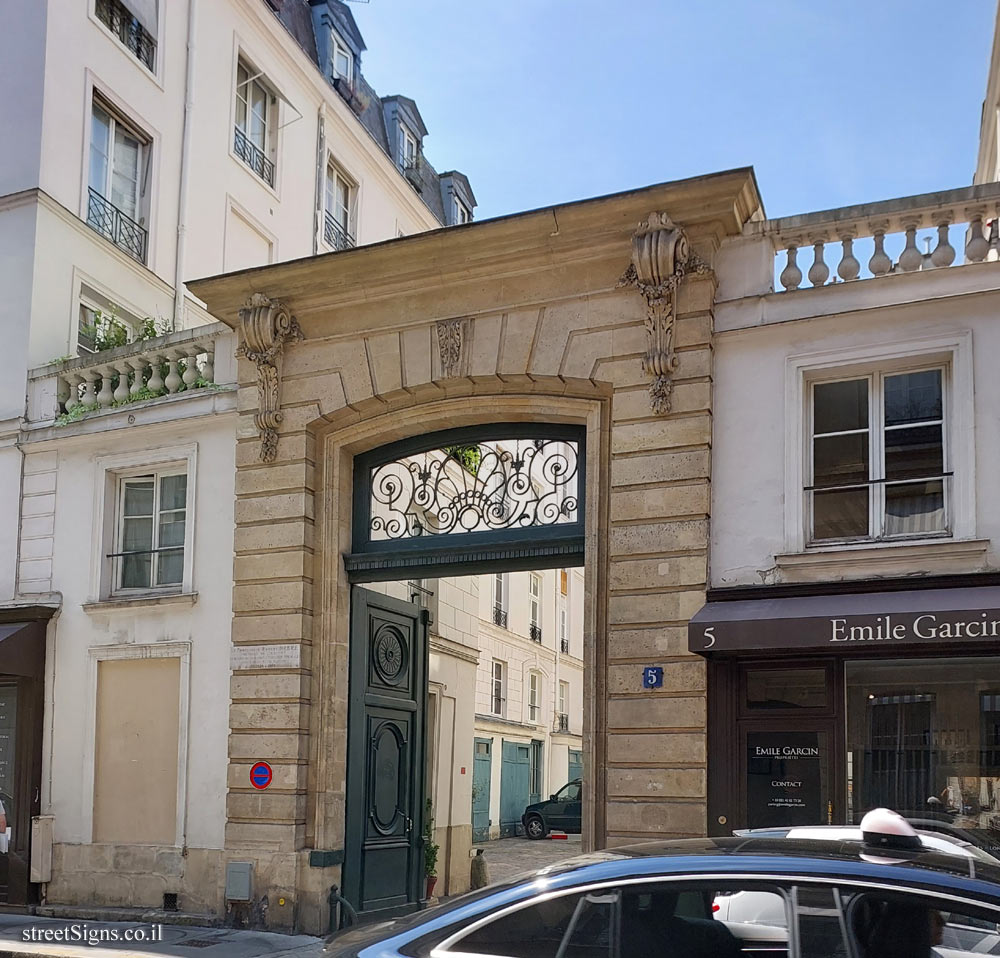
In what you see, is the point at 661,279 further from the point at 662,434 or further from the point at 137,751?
the point at 137,751

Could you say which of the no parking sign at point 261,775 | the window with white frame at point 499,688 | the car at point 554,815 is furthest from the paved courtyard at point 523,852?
the no parking sign at point 261,775

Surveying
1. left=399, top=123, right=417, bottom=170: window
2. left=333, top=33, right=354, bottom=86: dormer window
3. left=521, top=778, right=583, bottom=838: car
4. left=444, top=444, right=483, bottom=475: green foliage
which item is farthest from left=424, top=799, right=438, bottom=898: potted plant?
left=399, top=123, right=417, bottom=170: window

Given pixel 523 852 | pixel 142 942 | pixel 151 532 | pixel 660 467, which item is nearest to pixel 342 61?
pixel 151 532

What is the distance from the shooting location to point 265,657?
12234 mm

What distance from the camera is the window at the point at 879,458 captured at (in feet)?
32.2

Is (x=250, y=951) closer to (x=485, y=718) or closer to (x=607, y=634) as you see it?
(x=607, y=634)

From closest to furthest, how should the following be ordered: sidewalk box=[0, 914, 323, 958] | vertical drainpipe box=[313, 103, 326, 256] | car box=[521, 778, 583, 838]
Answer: sidewalk box=[0, 914, 323, 958] < vertical drainpipe box=[313, 103, 326, 256] < car box=[521, 778, 583, 838]

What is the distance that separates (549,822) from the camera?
96.4 ft

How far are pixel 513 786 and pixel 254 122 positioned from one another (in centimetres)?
1846

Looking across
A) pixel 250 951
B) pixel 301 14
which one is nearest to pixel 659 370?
pixel 250 951

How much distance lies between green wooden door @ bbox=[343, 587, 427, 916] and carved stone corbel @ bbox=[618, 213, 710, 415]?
3953 millimetres

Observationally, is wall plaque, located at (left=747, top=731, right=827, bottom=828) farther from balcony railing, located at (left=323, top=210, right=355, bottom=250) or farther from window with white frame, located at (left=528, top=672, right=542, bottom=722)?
window with white frame, located at (left=528, top=672, right=542, bottom=722)

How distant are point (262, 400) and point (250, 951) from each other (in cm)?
524

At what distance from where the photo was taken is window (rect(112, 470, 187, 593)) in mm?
13492
